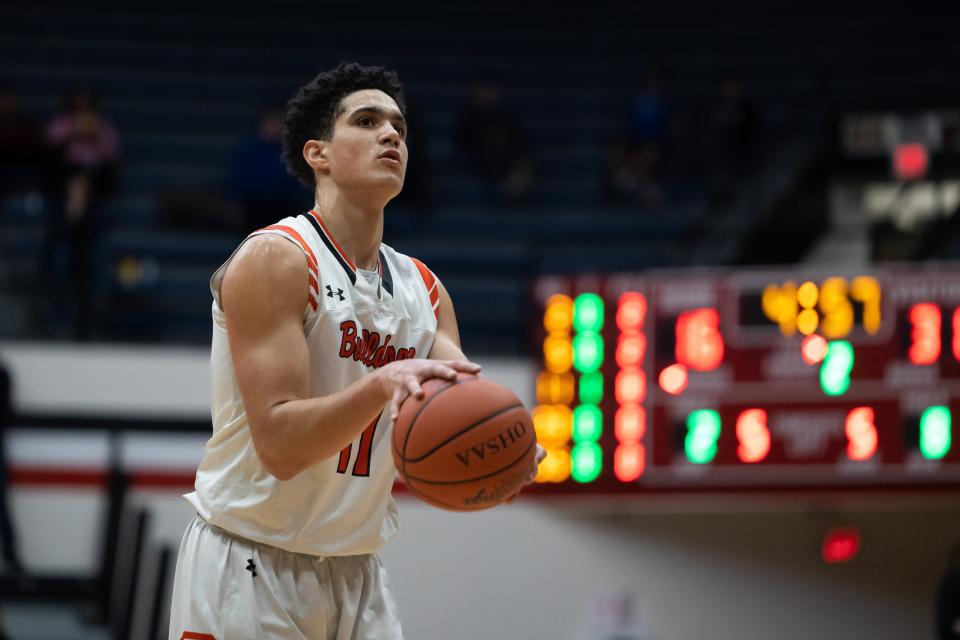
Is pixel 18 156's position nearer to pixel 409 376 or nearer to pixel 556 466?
pixel 556 466

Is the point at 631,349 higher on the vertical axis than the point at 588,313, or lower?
lower

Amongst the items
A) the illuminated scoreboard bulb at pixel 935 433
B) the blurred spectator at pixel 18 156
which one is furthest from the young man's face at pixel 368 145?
the blurred spectator at pixel 18 156

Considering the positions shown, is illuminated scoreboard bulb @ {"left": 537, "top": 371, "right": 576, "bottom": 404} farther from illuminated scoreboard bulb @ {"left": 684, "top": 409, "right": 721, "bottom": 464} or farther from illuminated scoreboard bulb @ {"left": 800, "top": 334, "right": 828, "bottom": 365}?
illuminated scoreboard bulb @ {"left": 800, "top": 334, "right": 828, "bottom": 365}

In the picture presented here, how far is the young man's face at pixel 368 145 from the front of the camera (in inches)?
125

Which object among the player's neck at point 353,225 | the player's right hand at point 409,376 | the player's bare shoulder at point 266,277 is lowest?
the player's right hand at point 409,376

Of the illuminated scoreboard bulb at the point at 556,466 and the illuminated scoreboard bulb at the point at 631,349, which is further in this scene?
the illuminated scoreboard bulb at the point at 556,466

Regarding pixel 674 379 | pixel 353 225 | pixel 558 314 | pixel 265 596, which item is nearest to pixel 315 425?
pixel 265 596

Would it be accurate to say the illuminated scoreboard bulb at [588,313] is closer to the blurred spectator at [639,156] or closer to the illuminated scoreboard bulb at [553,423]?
the illuminated scoreboard bulb at [553,423]

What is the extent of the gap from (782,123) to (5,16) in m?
6.81

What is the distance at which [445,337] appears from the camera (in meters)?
3.39

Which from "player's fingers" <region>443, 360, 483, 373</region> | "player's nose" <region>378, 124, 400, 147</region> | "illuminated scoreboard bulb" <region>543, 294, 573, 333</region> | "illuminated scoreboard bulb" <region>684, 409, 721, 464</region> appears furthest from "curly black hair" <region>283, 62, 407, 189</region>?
"illuminated scoreboard bulb" <region>684, 409, 721, 464</region>

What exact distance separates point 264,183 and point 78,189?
1148 millimetres

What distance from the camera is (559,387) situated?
716 cm

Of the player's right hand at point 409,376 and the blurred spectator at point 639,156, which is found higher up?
the blurred spectator at point 639,156
